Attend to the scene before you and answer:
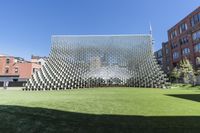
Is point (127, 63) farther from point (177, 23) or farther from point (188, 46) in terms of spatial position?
point (177, 23)

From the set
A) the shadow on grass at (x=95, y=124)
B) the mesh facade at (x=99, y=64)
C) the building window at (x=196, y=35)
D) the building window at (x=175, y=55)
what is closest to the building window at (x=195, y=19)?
the building window at (x=196, y=35)

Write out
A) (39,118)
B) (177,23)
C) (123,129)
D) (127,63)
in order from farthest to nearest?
(177,23) → (127,63) → (39,118) → (123,129)

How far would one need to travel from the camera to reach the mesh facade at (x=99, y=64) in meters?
27.2

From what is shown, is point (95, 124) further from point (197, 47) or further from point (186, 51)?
point (186, 51)

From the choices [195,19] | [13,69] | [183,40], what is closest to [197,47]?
[183,40]

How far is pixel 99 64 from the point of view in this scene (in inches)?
1253

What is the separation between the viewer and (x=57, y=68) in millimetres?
29031

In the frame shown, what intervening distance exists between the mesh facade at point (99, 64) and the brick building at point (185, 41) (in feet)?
52.2

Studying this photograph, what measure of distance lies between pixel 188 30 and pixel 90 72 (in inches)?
1151

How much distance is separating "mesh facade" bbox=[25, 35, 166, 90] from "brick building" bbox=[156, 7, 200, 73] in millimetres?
15917

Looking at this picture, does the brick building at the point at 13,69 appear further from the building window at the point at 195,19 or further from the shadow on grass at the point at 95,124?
the shadow on grass at the point at 95,124

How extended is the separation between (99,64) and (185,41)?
2737 cm

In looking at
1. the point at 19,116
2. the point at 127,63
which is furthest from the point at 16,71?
the point at 19,116

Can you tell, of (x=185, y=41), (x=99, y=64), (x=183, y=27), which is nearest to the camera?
(x=99, y=64)
